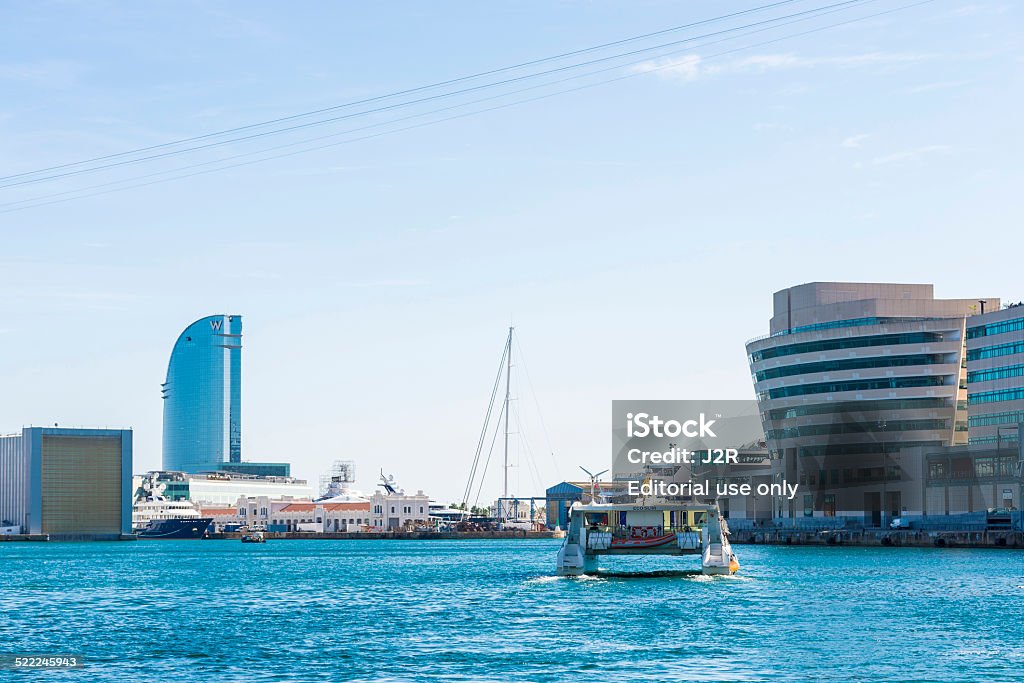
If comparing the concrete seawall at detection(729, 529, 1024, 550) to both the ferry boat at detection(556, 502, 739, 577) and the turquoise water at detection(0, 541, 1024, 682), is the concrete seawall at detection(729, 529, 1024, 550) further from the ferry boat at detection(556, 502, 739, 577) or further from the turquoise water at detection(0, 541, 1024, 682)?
the ferry boat at detection(556, 502, 739, 577)

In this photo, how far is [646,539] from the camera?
93250 mm

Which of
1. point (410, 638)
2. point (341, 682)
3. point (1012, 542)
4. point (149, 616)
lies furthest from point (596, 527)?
point (1012, 542)

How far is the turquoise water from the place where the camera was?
46.8 m

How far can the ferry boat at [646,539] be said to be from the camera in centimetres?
9344

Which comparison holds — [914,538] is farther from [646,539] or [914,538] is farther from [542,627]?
[542,627]

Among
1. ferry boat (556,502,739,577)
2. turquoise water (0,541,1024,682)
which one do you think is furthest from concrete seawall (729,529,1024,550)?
ferry boat (556,502,739,577)

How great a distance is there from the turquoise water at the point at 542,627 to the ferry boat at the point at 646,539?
1.75 meters

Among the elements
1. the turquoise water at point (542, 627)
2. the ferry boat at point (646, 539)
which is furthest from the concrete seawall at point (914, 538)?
the ferry boat at point (646, 539)

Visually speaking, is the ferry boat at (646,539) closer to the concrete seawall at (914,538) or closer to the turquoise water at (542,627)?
the turquoise water at (542,627)

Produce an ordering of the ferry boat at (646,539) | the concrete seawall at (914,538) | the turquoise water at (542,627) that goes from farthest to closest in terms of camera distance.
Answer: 1. the concrete seawall at (914,538)
2. the ferry boat at (646,539)
3. the turquoise water at (542,627)

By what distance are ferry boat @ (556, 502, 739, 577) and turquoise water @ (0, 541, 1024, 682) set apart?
175cm

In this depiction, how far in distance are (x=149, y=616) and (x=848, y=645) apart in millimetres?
35707

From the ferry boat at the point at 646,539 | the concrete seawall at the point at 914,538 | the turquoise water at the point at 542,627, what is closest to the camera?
the turquoise water at the point at 542,627

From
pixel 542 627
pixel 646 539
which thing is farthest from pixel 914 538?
pixel 542 627
